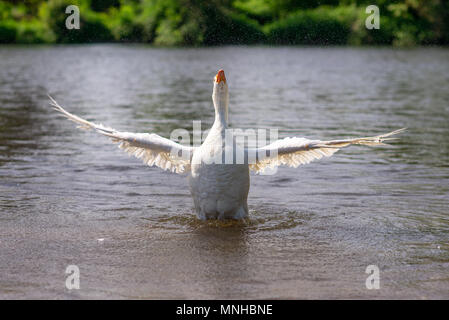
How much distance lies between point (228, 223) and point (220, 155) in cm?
108

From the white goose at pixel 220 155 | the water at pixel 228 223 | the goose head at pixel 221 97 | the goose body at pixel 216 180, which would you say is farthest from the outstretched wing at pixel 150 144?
the water at pixel 228 223

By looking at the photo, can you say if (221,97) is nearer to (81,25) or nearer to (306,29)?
(306,29)

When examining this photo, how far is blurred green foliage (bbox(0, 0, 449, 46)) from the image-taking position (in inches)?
2368

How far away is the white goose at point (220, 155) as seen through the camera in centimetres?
830

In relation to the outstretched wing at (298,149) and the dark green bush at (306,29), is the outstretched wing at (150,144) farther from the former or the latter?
the dark green bush at (306,29)

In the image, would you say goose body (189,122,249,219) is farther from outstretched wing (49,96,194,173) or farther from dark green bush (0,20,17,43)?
dark green bush (0,20,17,43)

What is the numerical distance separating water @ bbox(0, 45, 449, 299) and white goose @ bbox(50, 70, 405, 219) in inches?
15.8

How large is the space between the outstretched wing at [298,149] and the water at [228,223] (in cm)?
89

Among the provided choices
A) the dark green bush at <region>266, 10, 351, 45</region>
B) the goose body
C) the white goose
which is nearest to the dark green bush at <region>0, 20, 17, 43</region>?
the dark green bush at <region>266, 10, 351, 45</region>

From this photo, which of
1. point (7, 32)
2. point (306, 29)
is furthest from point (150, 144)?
point (7, 32)

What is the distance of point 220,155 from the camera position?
27.1ft

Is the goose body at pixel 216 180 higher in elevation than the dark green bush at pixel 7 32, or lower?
lower

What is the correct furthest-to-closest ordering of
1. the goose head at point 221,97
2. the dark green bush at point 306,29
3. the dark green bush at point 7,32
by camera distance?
1. the dark green bush at point 7,32
2. the dark green bush at point 306,29
3. the goose head at point 221,97

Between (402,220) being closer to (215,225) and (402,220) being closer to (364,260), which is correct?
(364,260)
